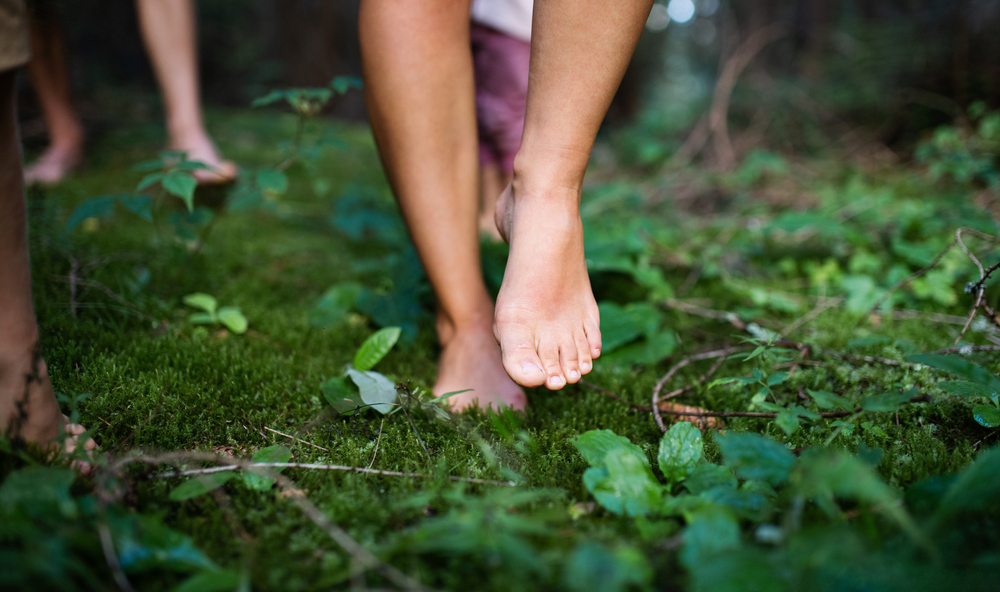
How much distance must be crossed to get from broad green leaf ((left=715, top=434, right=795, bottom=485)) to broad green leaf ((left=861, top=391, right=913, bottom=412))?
142 mm

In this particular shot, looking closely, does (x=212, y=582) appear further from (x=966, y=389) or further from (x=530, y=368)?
(x=966, y=389)

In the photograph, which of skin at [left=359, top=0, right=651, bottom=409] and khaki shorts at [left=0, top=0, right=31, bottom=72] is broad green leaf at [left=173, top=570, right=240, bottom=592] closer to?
skin at [left=359, top=0, right=651, bottom=409]

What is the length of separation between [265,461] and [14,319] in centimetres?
49

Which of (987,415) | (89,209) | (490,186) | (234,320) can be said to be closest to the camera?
(987,415)

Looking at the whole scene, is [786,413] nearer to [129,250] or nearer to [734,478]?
[734,478]

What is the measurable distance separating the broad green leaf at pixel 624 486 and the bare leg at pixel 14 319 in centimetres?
87

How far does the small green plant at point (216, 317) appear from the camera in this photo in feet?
4.65

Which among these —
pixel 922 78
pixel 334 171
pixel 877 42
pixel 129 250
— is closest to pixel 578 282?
pixel 129 250

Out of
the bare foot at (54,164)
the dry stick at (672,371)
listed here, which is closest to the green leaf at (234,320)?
the dry stick at (672,371)

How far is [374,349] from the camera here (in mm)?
1199

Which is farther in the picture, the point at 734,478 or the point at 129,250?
the point at 129,250

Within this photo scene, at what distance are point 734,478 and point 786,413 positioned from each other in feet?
0.44

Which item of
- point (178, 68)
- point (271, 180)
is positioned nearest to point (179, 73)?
point (178, 68)

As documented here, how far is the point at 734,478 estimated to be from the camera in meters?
0.80
